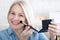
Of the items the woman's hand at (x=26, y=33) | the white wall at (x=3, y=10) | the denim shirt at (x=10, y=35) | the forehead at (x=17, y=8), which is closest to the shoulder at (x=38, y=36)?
the denim shirt at (x=10, y=35)

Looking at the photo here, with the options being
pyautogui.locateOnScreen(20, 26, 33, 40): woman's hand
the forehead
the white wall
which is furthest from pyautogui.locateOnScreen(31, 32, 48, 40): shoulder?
the white wall

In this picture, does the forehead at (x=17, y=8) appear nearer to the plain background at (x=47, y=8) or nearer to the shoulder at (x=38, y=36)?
the shoulder at (x=38, y=36)

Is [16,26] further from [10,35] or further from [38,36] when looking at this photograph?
[38,36]

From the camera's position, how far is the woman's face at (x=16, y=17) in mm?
1211

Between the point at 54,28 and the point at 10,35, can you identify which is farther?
the point at 10,35

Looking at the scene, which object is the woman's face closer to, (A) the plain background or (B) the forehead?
(B) the forehead

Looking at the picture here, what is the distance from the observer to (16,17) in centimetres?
121

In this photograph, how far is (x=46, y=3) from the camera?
64.1 inches

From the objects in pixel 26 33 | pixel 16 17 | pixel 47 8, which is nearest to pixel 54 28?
pixel 26 33

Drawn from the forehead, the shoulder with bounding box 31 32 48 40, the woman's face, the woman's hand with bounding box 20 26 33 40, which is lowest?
the shoulder with bounding box 31 32 48 40

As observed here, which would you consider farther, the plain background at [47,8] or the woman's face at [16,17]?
the plain background at [47,8]

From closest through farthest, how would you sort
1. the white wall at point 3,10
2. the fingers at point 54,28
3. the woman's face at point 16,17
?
1. the fingers at point 54,28
2. the woman's face at point 16,17
3. the white wall at point 3,10

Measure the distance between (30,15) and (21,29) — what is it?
5.6 inches

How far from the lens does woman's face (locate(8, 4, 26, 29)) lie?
47.7 inches
